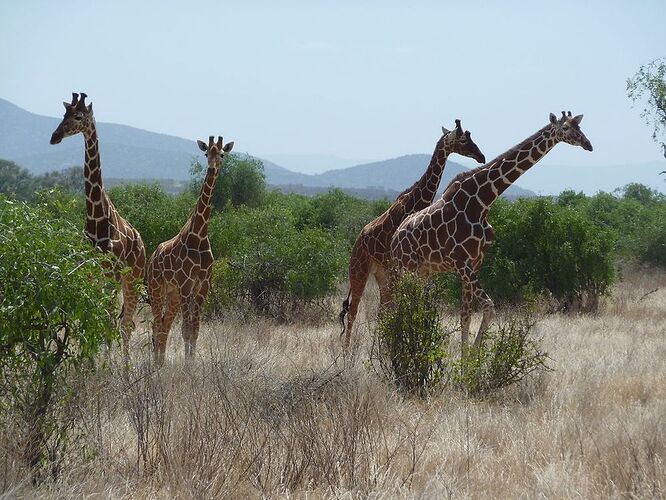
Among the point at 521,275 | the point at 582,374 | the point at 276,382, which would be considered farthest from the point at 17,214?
the point at 521,275

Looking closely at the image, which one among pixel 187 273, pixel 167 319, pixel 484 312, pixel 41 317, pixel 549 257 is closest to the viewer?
pixel 41 317

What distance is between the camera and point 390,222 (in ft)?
36.9

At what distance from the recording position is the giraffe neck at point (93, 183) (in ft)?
33.5

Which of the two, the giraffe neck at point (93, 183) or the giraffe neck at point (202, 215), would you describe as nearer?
the giraffe neck at point (202, 215)

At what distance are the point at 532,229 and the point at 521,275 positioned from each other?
0.78 metres

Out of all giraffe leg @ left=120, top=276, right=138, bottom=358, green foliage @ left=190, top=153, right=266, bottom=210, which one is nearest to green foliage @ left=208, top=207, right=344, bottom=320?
giraffe leg @ left=120, top=276, right=138, bottom=358

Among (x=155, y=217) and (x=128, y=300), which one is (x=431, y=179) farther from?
(x=155, y=217)

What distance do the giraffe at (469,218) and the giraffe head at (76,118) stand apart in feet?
11.8

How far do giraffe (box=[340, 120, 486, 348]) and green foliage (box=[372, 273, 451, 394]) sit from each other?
2360mm

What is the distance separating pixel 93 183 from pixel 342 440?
5.56 metres

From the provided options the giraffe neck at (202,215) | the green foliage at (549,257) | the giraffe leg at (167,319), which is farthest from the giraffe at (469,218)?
the green foliage at (549,257)

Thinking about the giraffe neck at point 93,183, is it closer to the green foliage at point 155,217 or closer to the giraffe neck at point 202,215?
the giraffe neck at point 202,215

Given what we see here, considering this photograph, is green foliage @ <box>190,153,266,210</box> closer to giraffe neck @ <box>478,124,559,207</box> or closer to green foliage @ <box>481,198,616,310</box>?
green foliage @ <box>481,198,616,310</box>

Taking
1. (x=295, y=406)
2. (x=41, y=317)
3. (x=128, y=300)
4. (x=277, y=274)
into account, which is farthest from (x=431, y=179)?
(x=41, y=317)
